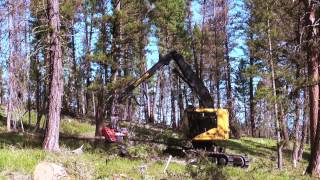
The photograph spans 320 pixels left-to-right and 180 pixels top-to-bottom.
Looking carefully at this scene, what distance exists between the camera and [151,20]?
98.4 ft

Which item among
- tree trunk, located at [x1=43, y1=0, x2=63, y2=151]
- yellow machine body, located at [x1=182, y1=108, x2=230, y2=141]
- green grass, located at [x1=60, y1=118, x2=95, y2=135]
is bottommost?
green grass, located at [x1=60, y1=118, x2=95, y2=135]

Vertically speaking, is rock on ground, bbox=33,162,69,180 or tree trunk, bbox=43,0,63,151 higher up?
tree trunk, bbox=43,0,63,151

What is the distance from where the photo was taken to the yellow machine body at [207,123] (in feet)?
69.6

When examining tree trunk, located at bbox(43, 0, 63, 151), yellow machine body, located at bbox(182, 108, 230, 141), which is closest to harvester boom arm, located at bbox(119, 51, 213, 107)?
yellow machine body, located at bbox(182, 108, 230, 141)

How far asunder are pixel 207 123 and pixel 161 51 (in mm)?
20643

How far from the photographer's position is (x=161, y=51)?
136ft

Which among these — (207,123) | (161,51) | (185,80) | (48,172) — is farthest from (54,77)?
(161,51)

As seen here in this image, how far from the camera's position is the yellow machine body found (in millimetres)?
21203

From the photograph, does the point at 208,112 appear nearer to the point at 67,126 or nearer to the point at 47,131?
the point at 47,131

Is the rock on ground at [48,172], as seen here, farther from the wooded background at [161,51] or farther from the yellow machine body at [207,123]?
the yellow machine body at [207,123]

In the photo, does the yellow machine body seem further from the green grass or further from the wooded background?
the green grass

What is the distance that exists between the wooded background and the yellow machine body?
208 cm

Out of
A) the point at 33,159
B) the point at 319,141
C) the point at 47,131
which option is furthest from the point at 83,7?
the point at 33,159

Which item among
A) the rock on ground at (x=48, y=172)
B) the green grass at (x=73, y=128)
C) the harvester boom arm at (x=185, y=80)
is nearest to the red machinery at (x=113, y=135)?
the harvester boom arm at (x=185, y=80)
